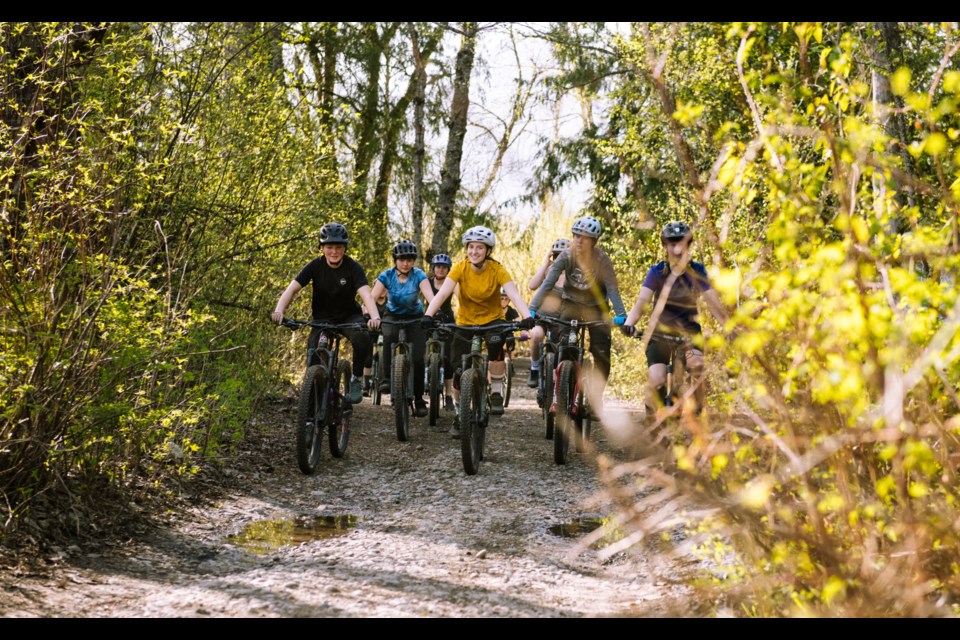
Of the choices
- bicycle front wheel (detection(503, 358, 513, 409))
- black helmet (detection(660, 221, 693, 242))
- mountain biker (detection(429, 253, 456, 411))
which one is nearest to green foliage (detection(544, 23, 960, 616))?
black helmet (detection(660, 221, 693, 242))

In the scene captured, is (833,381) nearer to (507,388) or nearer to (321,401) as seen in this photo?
(321,401)

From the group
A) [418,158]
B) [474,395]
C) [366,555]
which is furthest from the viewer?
[418,158]

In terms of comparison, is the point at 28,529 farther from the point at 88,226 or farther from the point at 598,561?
the point at 598,561

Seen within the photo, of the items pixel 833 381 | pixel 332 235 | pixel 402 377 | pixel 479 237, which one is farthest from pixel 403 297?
pixel 833 381

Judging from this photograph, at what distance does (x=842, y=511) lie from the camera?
327 centimetres

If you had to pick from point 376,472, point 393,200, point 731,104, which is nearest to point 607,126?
point 393,200

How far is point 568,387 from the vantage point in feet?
30.0

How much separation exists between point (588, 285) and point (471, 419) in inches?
79.3

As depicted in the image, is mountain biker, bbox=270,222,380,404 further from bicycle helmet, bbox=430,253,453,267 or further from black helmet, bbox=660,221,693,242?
bicycle helmet, bbox=430,253,453,267

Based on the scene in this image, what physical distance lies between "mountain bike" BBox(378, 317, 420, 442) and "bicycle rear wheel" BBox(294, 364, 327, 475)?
127 centimetres

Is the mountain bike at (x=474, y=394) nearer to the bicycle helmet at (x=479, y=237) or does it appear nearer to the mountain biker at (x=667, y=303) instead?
the bicycle helmet at (x=479, y=237)

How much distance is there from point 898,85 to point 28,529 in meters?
5.03

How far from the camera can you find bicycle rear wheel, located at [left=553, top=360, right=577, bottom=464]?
29.1 ft

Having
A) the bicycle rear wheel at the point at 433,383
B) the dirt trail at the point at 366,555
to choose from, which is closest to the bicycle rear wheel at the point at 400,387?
the dirt trail at the point at 366,555
